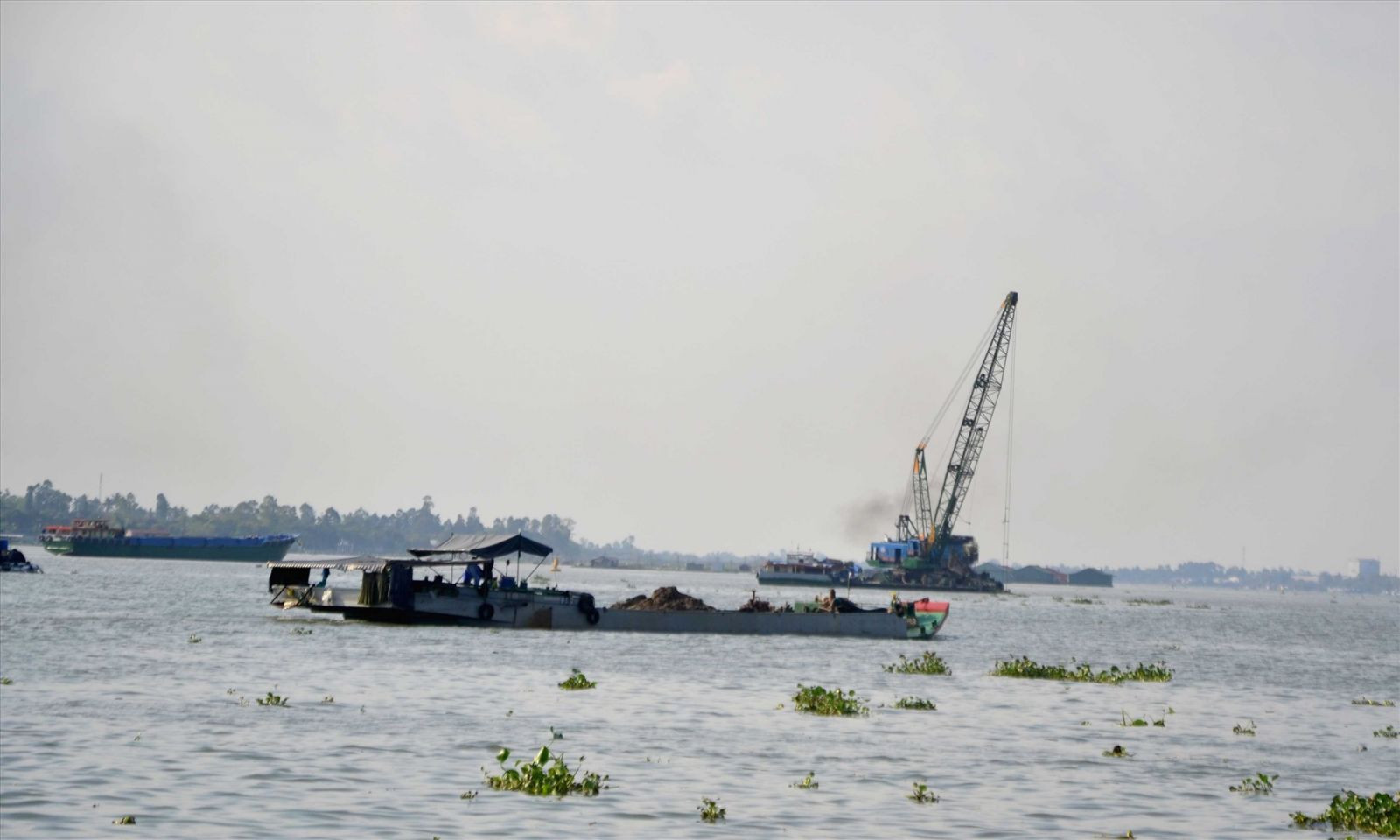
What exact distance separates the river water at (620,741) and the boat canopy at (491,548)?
6397mm

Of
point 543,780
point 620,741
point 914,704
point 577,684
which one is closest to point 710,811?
Answer: point 543,780

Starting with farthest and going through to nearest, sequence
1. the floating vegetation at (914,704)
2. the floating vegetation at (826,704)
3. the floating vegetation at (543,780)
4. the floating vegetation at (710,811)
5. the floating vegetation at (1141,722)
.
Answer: the floating vegetation at (914,704), the floating vegetation at (1141,722), the floating vegetation at (826,704), the floating vegetation at (543,780), the floating vegetation at (710,811)

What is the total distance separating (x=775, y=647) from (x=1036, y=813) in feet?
142

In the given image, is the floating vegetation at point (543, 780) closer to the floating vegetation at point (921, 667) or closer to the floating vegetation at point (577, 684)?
the floating vegetation at point (577, 684)

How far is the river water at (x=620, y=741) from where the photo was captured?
23.9 m

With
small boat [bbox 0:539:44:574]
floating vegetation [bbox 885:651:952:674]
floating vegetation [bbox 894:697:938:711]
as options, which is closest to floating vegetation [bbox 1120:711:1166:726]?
floating vegetation [bbox 894:697:938:711]

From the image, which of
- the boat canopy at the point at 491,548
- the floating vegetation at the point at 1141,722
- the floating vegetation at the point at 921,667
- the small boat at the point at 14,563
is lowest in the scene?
the floating vegetation at the point at 1141,722

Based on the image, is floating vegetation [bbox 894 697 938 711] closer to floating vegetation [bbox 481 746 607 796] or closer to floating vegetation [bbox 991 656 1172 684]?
floating vegetation [bbox 991 656 1172 684]

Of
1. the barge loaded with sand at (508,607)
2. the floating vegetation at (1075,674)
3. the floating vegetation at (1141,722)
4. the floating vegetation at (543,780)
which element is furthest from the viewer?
the barge loaded with sand at (508,607)

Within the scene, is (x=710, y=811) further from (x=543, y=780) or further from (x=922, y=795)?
(x=922, y=795)

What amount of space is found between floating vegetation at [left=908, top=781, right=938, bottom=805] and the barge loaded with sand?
44.1 m

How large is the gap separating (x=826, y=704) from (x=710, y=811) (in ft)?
53.3

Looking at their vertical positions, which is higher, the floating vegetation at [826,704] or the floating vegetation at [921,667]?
the floating vegetation at [921,667]

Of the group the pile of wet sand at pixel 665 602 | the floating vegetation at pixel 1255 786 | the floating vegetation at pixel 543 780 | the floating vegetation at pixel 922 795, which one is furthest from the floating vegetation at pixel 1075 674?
the floating vegetation at pixel 543 780
